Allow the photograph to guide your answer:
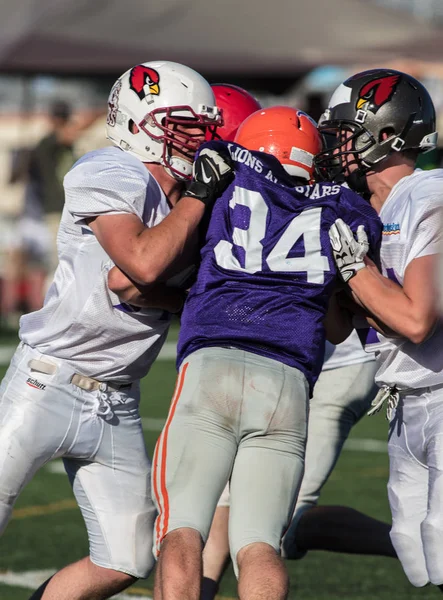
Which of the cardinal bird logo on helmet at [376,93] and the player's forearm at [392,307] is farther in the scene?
the cardinal bird logo on helmet at [376,93]

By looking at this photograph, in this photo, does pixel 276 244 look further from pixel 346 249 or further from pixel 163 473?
pixel 163 473

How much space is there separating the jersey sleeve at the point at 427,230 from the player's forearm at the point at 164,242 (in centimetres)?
71

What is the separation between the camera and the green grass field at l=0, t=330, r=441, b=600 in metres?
4.84

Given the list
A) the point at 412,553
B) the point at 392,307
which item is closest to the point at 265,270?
the point at 392,307

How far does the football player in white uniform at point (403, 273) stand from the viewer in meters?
3.39

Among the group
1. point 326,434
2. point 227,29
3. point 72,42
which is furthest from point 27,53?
point 326,434

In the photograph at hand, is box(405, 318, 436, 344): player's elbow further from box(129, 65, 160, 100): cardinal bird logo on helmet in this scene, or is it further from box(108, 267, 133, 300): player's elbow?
box(129, 65, 160, 100): cardinal bird logo on helmet

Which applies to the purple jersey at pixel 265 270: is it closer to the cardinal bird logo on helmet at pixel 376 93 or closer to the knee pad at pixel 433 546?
the cardinal bird logo on helmet at pixel 376 93

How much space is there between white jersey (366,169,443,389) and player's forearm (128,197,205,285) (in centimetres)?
70

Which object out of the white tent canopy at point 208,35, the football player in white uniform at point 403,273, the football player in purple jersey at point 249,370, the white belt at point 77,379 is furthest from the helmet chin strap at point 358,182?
the white tent canopy at point 208,35

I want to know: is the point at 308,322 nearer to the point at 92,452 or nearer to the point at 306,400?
the point at 306,400

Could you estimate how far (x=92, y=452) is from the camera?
3.81m

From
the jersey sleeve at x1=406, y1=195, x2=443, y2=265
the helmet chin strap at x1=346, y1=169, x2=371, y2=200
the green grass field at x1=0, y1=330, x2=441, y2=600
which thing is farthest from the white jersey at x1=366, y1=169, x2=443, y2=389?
the green grass field at x1=0, y1=330, x2=441, y2=600

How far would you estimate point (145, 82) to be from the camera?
3.88 metres
